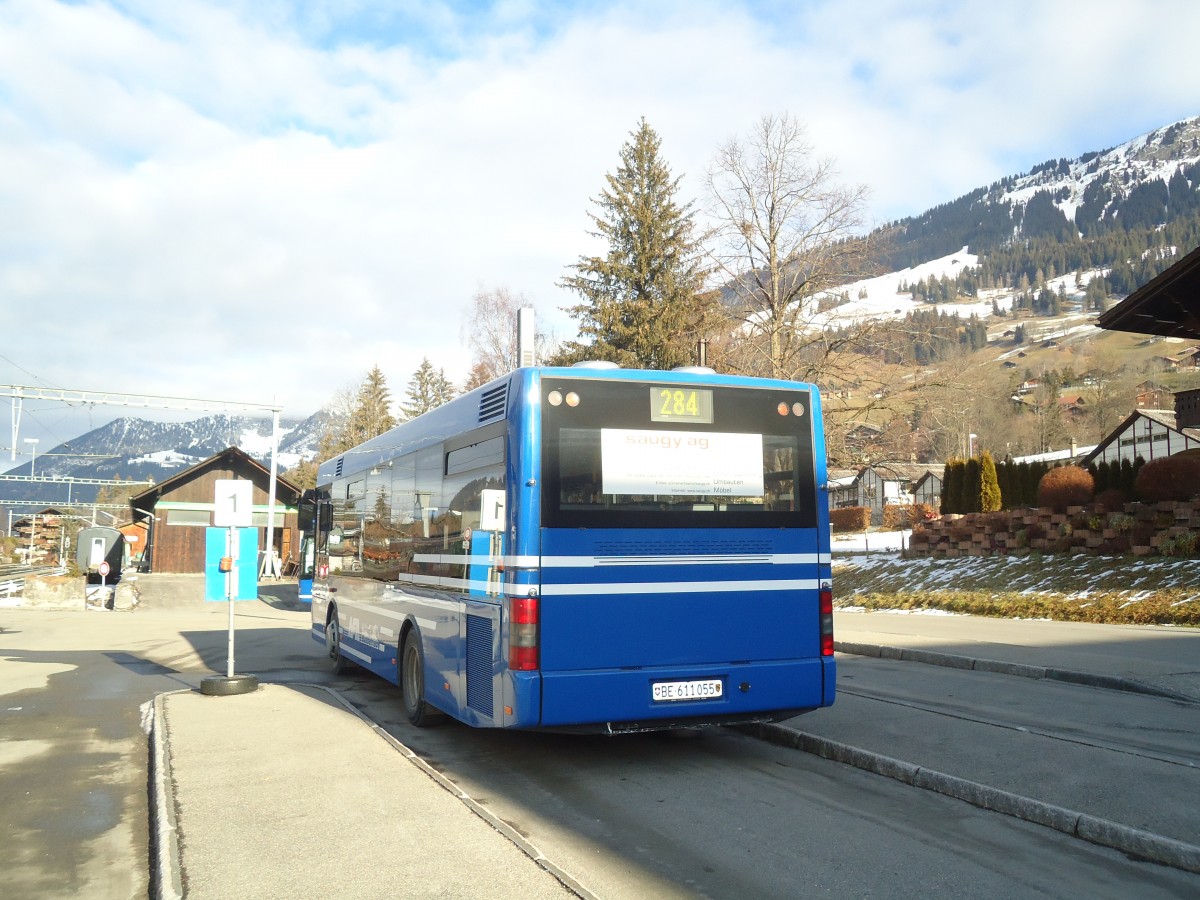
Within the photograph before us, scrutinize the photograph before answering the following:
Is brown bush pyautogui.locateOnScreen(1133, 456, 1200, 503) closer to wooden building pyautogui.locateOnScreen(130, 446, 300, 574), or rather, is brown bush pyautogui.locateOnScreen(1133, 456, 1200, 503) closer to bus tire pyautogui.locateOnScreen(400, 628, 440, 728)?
bus tire pyautogui.locateOnScreen(400, 628, 440, 728)

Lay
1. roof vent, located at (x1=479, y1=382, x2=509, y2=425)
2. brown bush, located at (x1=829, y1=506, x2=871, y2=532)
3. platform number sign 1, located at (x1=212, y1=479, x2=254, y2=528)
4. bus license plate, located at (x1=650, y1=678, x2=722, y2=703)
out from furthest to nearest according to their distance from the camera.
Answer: brown bush, located at (x1=829, y1=506, x2=871, y2=532) < platform number sign 1, located at (x1=212, y1=479, x2=254, y2=528) < roof vent, located at (x1=479, y1=382, x2=509, y2=425) < bus license plate, located at (x1=650, y1=678, x2=722, y2=703)

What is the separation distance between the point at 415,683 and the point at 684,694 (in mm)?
3224

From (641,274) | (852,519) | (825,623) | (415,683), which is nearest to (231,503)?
(415,683)

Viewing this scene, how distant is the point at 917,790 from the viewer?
6.72 m

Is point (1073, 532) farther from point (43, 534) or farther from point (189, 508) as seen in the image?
point (43, 534)

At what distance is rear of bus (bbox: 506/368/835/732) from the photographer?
700cm

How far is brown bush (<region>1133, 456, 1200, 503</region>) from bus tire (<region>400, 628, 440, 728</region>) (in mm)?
14356

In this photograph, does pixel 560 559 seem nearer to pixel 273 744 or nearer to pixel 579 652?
pixel 579 652

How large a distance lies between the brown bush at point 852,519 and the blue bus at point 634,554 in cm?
5806

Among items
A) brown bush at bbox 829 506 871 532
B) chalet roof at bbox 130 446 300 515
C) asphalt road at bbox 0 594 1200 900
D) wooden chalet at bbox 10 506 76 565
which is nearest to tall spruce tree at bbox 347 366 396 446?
chalet roof at bbox 130 446 300 515

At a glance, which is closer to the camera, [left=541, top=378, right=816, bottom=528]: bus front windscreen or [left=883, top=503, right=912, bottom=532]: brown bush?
[left=541, top=378, right=816, bottom=528]: bus front windscreen

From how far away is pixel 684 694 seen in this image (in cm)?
722

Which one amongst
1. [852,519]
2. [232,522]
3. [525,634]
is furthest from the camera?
[852,519]

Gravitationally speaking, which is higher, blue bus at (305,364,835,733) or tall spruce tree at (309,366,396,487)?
tall spruce tree at (309,366,396,487)
